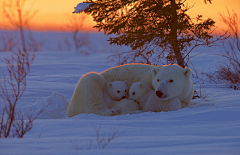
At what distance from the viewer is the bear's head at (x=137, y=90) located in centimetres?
529

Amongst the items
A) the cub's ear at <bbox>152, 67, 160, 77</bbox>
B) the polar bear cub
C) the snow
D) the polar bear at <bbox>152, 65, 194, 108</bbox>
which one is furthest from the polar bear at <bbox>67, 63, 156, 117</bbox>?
the snow

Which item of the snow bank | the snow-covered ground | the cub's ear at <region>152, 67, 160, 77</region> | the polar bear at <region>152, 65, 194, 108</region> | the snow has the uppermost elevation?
the snow

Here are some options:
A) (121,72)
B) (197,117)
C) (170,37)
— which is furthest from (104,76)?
(170,37)

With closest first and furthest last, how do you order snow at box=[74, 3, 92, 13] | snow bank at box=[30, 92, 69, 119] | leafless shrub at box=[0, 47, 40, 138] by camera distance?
leafless shrub at box=[0, 47, 40, 138] < snow bank at box=[30, 92, 69, 119] < snow at box=[74, 3, 92, 13]

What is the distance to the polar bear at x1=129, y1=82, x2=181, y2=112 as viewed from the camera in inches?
200

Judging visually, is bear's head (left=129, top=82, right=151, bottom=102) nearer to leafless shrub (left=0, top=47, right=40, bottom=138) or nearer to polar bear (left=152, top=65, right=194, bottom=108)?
polar bear (left=152, top=65, right=194, bottom=108)

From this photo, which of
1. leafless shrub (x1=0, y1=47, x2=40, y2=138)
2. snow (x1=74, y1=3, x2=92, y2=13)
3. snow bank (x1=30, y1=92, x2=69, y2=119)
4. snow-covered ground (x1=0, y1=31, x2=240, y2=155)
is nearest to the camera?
snow-covered ground (x1=0, y1=31, x2=240, y2=155)

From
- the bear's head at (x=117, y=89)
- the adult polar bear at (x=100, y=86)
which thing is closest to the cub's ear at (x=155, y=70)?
the adult polar bear at (x=100, y=86)

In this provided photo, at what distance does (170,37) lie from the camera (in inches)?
310

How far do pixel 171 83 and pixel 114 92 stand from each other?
3.65 feet

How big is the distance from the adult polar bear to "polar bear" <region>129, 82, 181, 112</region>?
237mm

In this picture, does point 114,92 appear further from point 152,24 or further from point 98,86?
point 152,24

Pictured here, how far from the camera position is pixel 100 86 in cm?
556

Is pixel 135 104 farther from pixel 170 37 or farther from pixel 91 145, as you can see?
pixel 170 37
